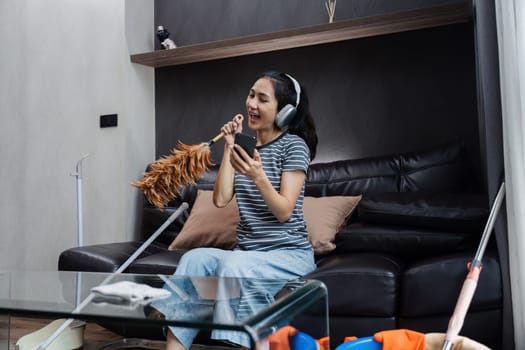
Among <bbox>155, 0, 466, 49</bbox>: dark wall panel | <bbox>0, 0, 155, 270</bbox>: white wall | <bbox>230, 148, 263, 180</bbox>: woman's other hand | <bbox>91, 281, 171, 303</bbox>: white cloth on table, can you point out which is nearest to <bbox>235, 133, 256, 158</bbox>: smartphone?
<bbox>230, 148, 263, 180</bbox>: woman's other hand

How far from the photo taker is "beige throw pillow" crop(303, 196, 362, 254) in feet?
7.64

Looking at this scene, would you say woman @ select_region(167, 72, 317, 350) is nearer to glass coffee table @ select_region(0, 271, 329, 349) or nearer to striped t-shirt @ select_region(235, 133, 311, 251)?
striped t-shirt @ select_region(235, 133, 311, 251)

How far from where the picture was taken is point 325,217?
240cm

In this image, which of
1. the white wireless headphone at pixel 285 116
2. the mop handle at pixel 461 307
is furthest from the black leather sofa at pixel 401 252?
the white wireless headphone at pixel 285 116

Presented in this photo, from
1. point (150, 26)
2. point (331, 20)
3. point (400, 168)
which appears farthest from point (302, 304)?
point (150, 26)

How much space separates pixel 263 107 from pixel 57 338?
1188 millimetres

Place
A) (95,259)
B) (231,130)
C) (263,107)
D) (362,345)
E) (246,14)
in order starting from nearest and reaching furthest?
1. (362,345)
2. (231,130)
3. (263,107)
4. (95,259)
5. (246,14)

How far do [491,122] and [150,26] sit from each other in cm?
246

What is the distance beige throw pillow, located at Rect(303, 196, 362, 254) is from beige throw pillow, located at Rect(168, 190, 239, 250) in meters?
0.37

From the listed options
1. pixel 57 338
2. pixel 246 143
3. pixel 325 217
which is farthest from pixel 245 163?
pixel 57 338

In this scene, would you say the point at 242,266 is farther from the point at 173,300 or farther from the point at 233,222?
the point at 233,222

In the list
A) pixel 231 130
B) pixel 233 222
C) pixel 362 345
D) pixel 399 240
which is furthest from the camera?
pixel 233 222

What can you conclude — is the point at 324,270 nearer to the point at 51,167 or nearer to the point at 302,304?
the point at 302,304

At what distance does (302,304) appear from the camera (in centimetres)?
114
